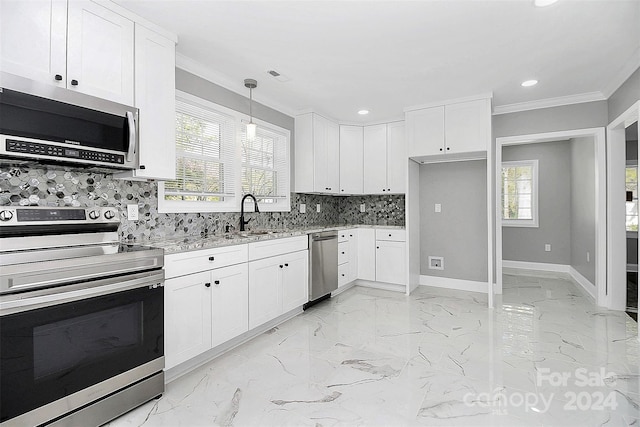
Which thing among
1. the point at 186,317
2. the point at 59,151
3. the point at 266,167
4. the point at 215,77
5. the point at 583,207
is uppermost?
the point at 215,77

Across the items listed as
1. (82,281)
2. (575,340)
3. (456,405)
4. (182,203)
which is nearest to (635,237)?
(575,340)

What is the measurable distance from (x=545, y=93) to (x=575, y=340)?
2.74 meters

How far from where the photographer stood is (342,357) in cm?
263

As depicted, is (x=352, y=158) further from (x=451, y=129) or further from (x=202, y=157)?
(x=202, y=157)

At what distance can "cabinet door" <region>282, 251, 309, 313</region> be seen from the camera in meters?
3.36

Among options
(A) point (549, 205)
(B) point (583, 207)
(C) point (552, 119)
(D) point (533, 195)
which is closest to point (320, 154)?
(C) point (552, 119)

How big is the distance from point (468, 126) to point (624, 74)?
1.45 m

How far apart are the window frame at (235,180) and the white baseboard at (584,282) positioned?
13.7 ft

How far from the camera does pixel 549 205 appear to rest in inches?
234

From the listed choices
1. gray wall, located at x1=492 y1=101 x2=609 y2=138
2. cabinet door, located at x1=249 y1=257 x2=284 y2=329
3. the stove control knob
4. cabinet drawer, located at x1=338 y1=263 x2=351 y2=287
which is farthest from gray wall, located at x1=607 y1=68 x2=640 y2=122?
the stove control knob

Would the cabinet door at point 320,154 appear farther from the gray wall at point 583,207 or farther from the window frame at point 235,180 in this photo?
the gray wall at point 583,207

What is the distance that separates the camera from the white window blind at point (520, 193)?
6066 millimetres

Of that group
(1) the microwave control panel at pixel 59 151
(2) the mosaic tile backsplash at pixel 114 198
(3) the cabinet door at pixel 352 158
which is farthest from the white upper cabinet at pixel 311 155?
(1) the microwave control panel at pixel 59 151

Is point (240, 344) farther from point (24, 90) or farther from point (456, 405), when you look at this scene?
point (24, 90)
